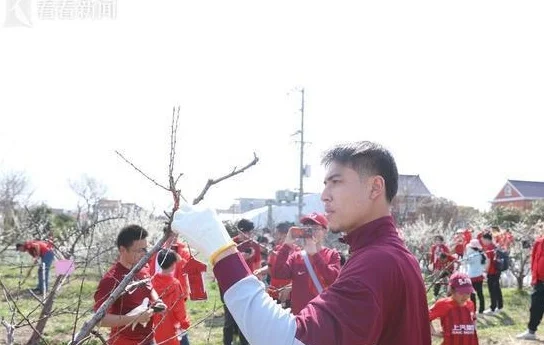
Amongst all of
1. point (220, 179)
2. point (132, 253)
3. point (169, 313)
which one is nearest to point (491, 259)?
point (169, 313)

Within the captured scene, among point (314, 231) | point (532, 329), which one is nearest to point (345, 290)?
point (314, 231)

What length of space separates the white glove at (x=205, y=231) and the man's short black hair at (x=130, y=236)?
2.59 m

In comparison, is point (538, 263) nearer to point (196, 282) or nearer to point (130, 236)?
point (196, 282)

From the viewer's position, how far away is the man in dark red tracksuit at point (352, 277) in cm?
143

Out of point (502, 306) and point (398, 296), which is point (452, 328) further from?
point (502, 306)

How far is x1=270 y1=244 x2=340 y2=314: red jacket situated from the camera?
197 inches

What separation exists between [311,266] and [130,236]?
68.7 inches

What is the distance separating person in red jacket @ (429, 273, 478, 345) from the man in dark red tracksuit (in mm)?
3846

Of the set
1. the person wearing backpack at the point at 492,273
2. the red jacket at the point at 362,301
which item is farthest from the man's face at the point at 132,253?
the person wearing backpack at the point at 492,273

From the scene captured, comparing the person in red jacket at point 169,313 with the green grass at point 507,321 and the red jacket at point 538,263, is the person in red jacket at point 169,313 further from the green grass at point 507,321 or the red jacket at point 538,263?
the red jacket at point 538,263

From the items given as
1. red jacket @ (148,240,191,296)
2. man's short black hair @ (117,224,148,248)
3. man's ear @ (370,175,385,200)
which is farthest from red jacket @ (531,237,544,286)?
man's ear @ (370,175,385,200)

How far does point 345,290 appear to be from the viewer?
1468 millimetres

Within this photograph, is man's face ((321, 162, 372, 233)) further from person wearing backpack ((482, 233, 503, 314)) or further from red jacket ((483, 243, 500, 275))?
red jacket ((483, 243, 500, 275))

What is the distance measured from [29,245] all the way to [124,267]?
8117mm
